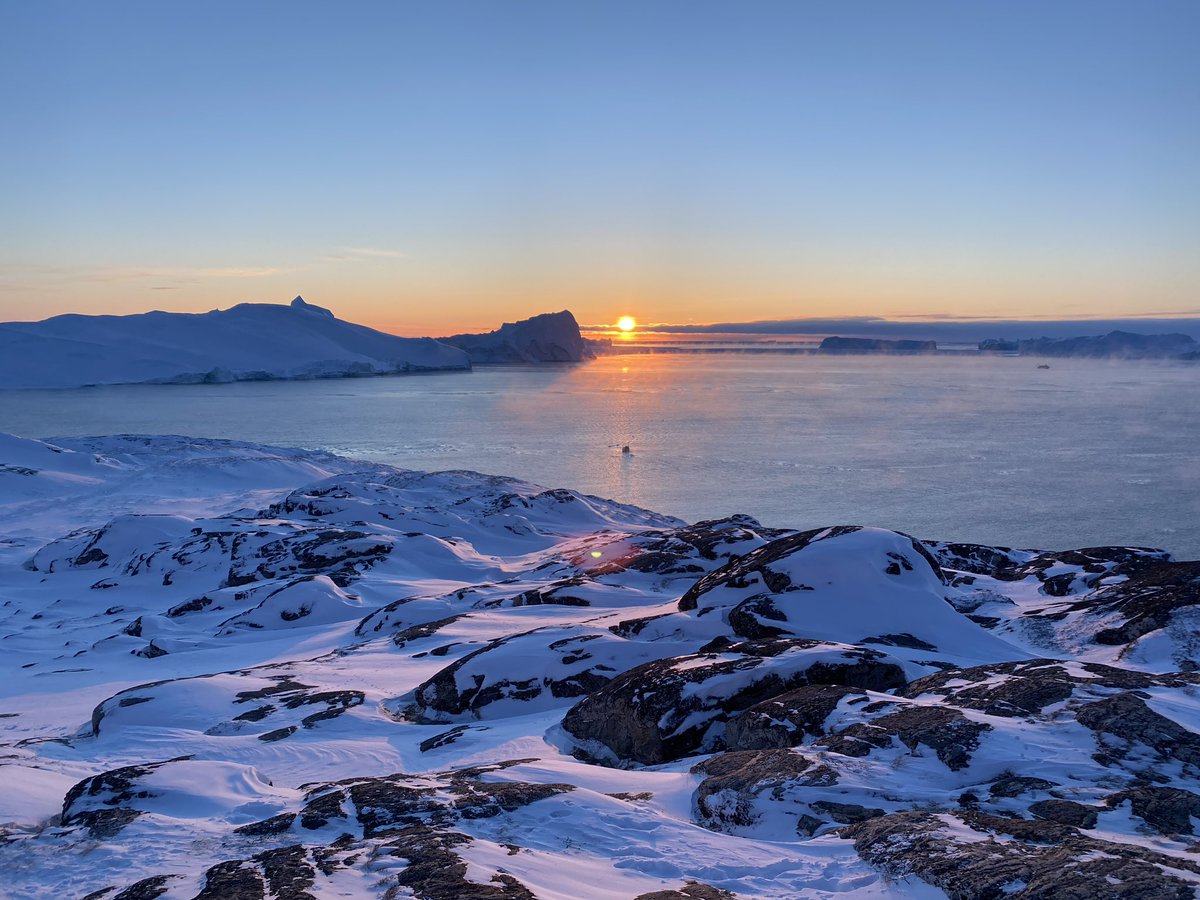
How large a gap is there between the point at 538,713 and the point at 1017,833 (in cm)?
556

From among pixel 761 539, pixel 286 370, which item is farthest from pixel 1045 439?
pixel 286 370

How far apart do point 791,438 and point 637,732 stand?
50700 mm

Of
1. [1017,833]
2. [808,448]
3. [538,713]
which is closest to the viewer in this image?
[1017,833]

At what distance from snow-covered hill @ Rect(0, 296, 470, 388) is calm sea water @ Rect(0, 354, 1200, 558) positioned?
2.81 metres

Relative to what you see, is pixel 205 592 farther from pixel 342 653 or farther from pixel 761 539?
pixel 761 539

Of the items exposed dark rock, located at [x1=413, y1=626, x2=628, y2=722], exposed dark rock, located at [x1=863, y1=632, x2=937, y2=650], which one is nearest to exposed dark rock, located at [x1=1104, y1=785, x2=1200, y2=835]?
exposed dark rock, located at [x1=863, y1=632, x2=937, y2=650]

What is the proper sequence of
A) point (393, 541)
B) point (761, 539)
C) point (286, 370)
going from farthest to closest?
point (286, 370) < point (393, 541) < point (761, 539)

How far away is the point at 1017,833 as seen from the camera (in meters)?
4.75

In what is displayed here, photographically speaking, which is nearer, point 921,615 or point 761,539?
point 921,615

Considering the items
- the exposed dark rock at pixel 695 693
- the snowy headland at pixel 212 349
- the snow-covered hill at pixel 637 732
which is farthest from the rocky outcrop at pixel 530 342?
the exposed dark rock at pixel 695 693

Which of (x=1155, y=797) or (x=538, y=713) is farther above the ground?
(x=1155, y=797)

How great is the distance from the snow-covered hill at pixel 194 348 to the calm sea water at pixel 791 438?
2813mm

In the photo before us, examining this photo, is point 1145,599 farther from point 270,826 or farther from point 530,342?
point 530,342

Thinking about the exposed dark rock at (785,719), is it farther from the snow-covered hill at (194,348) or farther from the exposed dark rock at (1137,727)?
the snow-covered hill at (194,348)
